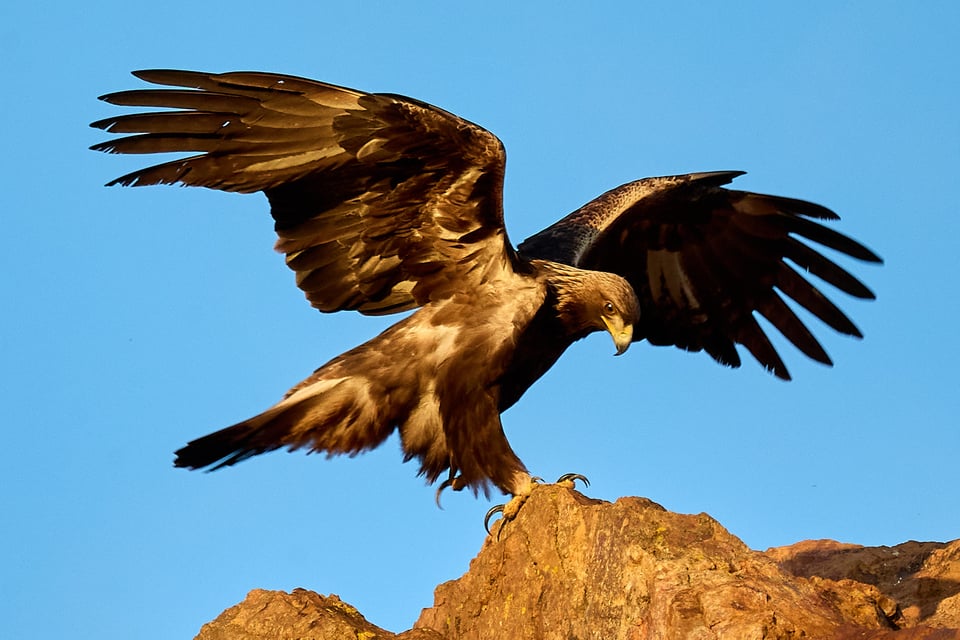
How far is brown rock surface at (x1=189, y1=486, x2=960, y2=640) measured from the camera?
576cm

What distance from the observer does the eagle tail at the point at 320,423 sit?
336 inches

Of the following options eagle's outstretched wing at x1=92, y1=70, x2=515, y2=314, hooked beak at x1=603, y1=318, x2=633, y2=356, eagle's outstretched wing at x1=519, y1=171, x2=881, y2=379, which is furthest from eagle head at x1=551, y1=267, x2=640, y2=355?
eagle's outstretched wing at x1=519, y1=171, x2=881, y2=379

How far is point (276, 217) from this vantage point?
8.60 meters

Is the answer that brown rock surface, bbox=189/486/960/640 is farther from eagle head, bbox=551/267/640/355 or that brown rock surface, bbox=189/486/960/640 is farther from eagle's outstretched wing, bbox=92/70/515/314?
eagle's outstretched wing, bbox=92/70/515/314

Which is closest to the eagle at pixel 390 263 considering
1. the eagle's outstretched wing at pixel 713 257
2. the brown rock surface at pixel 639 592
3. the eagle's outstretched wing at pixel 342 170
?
the eagle's outstretched wing at pixel 342 170

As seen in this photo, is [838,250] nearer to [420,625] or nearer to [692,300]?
[692,300]

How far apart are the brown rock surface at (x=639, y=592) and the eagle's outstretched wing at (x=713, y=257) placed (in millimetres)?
2878

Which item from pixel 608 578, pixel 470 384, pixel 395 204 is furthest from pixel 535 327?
pixel 608 578

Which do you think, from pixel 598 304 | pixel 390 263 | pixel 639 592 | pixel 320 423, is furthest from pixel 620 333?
pixel 639 592

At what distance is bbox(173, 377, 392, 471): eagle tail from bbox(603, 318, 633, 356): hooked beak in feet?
5.64

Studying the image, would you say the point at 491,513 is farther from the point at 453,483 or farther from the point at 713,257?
the point at 713,257

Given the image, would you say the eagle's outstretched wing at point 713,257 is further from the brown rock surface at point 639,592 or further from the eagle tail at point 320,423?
the brown rock surface at point 639,592

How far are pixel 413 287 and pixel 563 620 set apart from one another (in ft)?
9.78

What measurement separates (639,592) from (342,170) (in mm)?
3539
